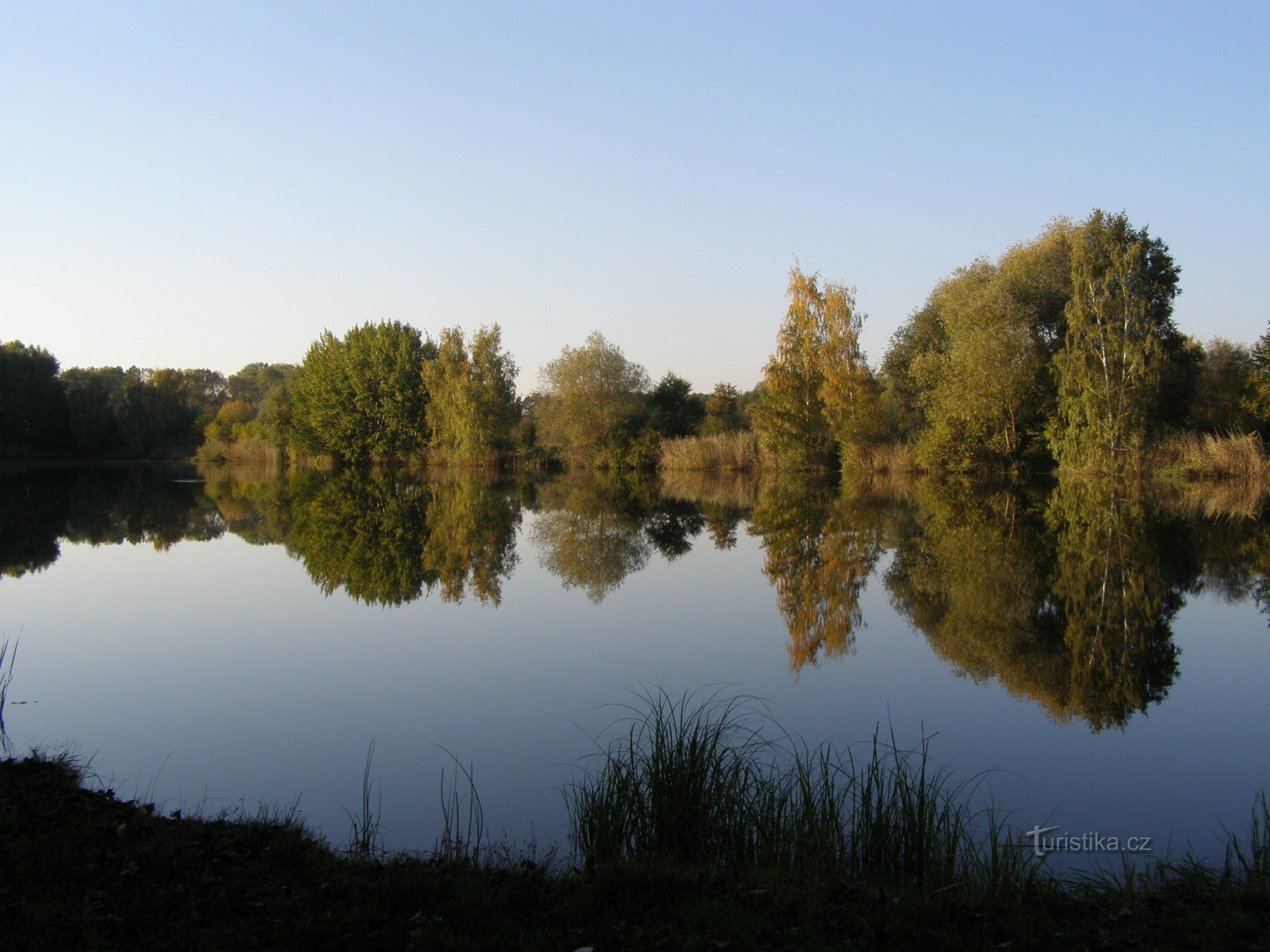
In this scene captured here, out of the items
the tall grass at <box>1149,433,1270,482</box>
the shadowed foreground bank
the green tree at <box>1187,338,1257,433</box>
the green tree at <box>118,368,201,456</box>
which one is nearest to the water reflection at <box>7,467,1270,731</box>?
the shadowed foreground bank

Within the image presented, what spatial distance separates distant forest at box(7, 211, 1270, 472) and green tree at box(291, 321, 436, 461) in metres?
0.12

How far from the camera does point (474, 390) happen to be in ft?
153

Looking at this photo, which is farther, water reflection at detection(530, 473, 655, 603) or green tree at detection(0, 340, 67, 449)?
green tree at detection(0, 340, 67, 449)

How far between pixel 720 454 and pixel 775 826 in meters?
38.0

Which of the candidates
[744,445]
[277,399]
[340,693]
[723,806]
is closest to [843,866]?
[723,806]

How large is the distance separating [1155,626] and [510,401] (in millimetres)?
42370

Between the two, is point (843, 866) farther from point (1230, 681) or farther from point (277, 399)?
point (277, 399)

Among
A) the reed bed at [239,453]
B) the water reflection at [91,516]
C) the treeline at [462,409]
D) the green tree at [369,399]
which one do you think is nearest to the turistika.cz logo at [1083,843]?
the water reflection at [91,516]

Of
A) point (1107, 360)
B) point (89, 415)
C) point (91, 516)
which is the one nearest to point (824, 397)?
point (1107, 360)

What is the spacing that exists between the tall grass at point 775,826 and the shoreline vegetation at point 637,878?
0.01 meters

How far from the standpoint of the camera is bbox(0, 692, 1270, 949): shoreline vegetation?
9.64ft

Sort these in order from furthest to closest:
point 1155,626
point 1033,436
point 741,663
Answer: point 1033,436 < point 1155,626 < point 741,663

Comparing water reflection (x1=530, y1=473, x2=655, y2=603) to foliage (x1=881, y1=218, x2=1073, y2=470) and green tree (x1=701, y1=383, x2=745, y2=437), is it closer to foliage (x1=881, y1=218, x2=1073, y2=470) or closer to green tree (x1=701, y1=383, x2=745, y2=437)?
foliage (x1=881, y1=218, x2=1073, y2=470)

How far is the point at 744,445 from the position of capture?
4072 cm
